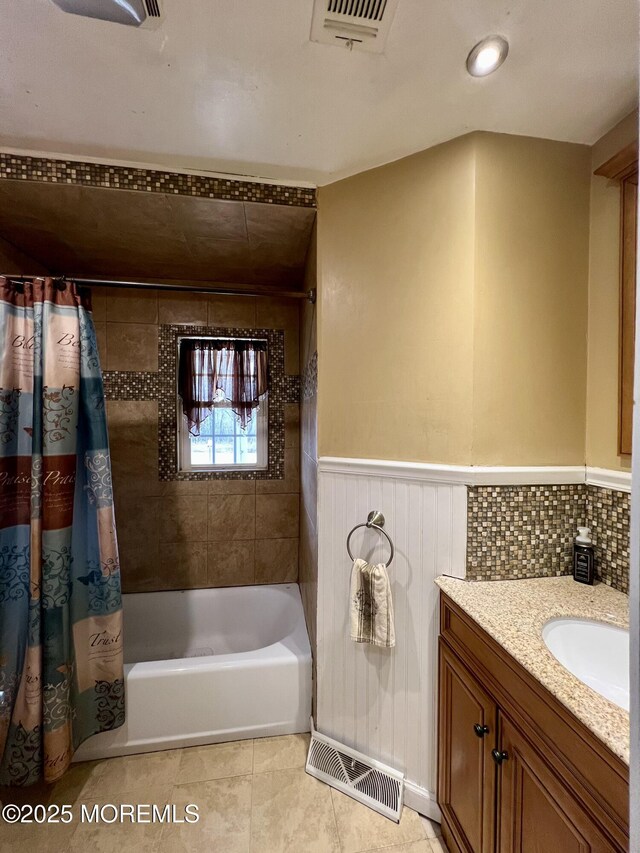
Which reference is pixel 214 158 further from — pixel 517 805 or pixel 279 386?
pixel 517 805

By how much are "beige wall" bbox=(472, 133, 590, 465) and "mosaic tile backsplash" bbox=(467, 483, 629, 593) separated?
11 centimetres

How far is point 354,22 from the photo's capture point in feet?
2.94

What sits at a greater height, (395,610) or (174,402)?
(174,402)

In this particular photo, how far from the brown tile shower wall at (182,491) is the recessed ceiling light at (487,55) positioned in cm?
156

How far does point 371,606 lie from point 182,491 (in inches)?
60.0

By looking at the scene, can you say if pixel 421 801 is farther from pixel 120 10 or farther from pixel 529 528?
pixel 120 10

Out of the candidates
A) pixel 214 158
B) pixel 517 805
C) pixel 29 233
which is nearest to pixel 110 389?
pixel 29 233

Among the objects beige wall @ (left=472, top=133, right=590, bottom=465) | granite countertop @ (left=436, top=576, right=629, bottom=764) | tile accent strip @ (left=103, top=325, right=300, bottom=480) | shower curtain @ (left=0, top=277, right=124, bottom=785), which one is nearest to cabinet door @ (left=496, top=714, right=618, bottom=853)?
granite countertop @ (left=436, top=576, right=629, bottom=764)

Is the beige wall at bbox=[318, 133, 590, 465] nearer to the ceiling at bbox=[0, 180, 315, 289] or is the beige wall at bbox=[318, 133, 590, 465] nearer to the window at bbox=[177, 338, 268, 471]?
the ceiling at bbox=[0, 180, 315, 289]

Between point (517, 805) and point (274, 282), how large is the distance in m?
2.47

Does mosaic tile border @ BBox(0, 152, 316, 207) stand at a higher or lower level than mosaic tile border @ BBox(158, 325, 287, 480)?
higher

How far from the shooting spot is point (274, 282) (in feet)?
7.59

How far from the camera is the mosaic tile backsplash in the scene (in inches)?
48.6

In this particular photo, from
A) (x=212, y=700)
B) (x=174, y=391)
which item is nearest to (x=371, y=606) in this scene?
(x=212, y=700)
